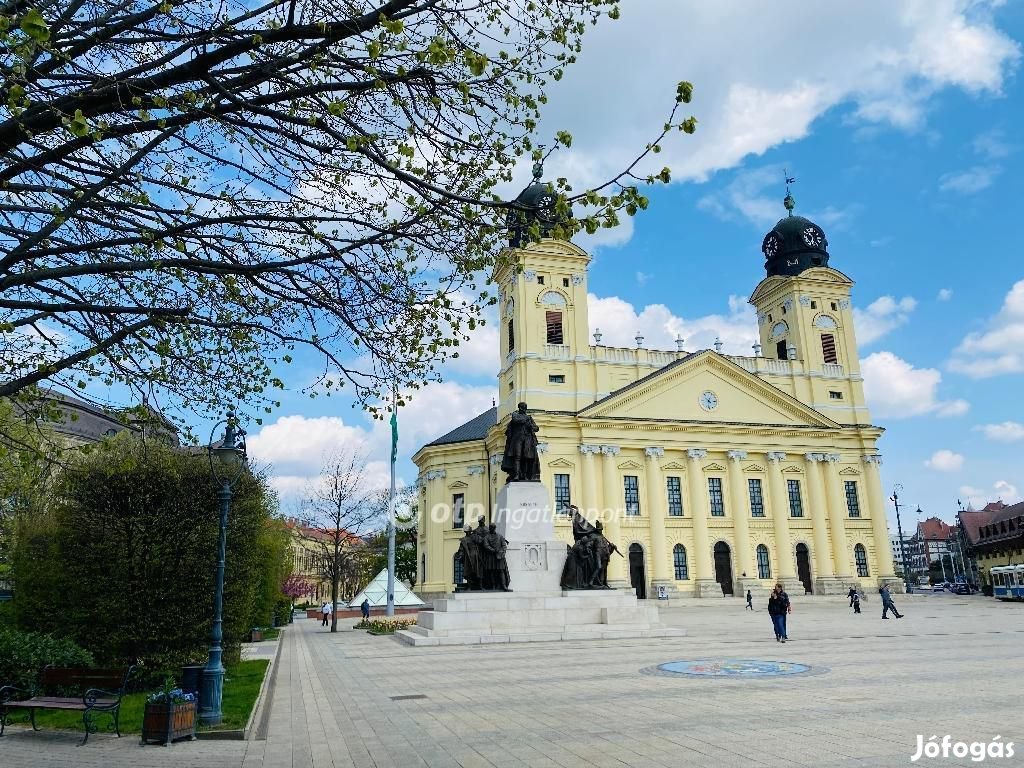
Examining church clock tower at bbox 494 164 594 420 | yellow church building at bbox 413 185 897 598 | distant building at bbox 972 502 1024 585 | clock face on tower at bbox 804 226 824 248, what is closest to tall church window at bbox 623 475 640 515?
yellow church building at bbox 413 185 897 598

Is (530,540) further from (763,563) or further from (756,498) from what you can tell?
(756,498)

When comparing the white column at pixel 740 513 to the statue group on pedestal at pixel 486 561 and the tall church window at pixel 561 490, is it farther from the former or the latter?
the statue group on pedestal at pixel 486 561

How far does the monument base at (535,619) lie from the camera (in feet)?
65.5

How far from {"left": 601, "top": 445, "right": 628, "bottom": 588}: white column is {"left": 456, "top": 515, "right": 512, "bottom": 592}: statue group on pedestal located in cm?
2430

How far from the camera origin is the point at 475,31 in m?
6.10

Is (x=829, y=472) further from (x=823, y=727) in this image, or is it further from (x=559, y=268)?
(x=823, y=727)

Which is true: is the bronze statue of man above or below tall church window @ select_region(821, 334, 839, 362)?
below

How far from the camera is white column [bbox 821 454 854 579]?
49531 millimetres

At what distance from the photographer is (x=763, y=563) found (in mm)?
48594

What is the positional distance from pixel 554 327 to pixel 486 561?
29.7 metres

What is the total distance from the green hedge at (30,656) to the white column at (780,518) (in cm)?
4408

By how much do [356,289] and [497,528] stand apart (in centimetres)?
1761

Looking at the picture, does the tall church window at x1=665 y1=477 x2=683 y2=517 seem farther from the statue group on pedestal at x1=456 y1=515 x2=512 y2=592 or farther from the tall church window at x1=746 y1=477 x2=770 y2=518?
the statue group on pedestal at x1=456 y1=515 x2=512 y2=592
